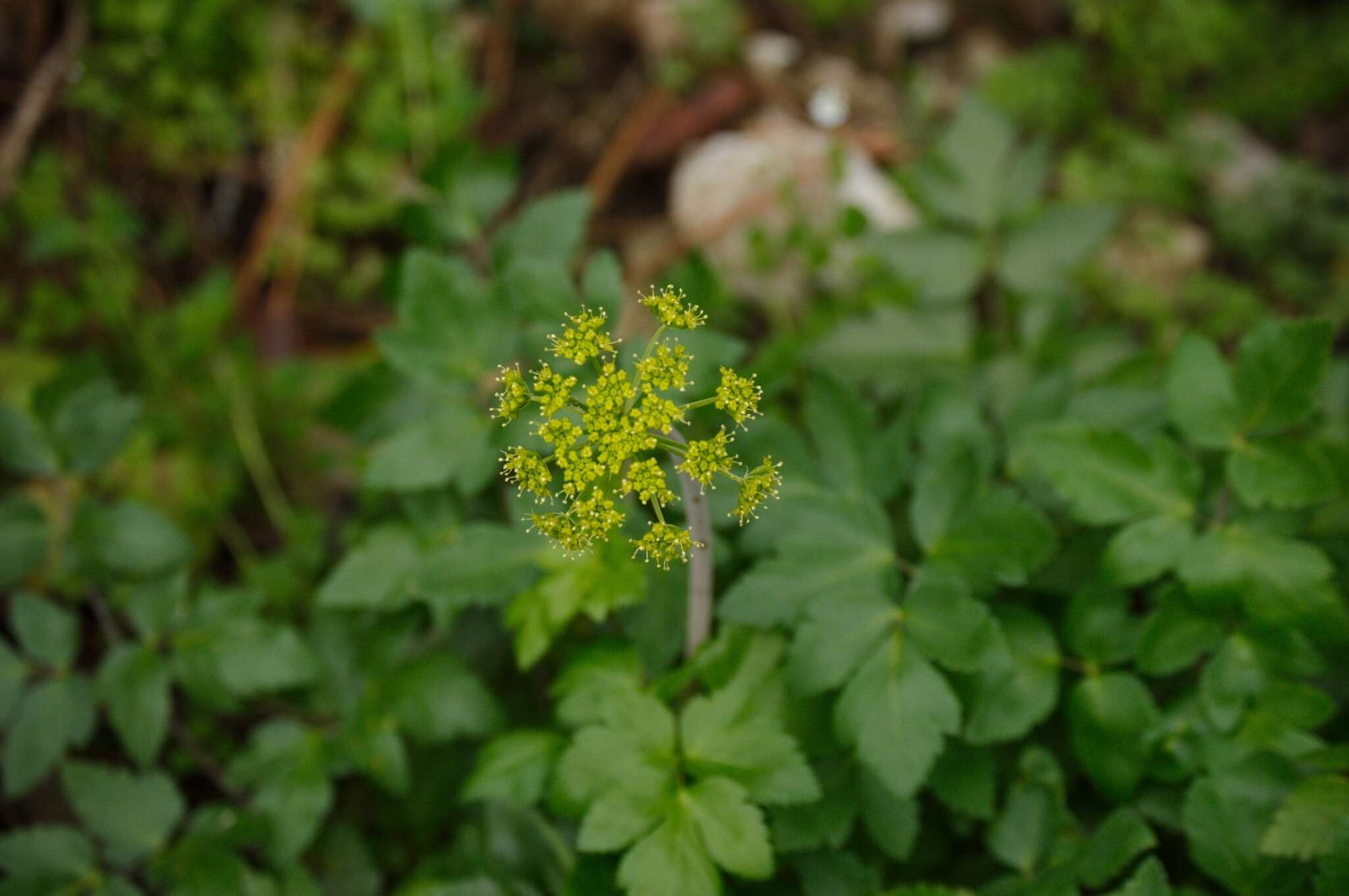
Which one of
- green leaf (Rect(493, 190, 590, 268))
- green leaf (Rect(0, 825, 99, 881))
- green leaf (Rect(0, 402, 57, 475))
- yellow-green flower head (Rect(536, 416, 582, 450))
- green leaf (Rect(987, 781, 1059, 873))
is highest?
green leaf (Rect(493, 190, 590, 268))

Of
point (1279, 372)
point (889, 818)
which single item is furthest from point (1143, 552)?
point (889, 818)

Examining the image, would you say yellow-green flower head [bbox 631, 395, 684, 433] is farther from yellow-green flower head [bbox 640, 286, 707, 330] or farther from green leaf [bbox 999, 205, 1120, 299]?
green leaf [bbox 999, 205, 1120, 299]

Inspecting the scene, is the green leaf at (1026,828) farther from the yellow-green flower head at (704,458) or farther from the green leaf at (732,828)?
the yellow-green flower head at (704,458)

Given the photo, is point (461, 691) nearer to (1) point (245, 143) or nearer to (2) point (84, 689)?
(2) point (84, 689)

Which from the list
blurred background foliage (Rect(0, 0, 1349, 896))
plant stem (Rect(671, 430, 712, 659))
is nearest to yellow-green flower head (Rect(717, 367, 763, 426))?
plant stem (Rect(671, 430, 712, 659))

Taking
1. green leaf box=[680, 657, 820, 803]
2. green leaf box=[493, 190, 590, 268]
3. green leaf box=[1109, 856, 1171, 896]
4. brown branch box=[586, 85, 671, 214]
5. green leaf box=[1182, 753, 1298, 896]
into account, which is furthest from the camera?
brown branch box=[586, 85, 671, 214]

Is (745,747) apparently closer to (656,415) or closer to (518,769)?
(518,769)

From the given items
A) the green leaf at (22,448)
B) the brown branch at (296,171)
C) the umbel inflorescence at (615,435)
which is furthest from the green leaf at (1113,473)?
the brown branch at (296,171)
